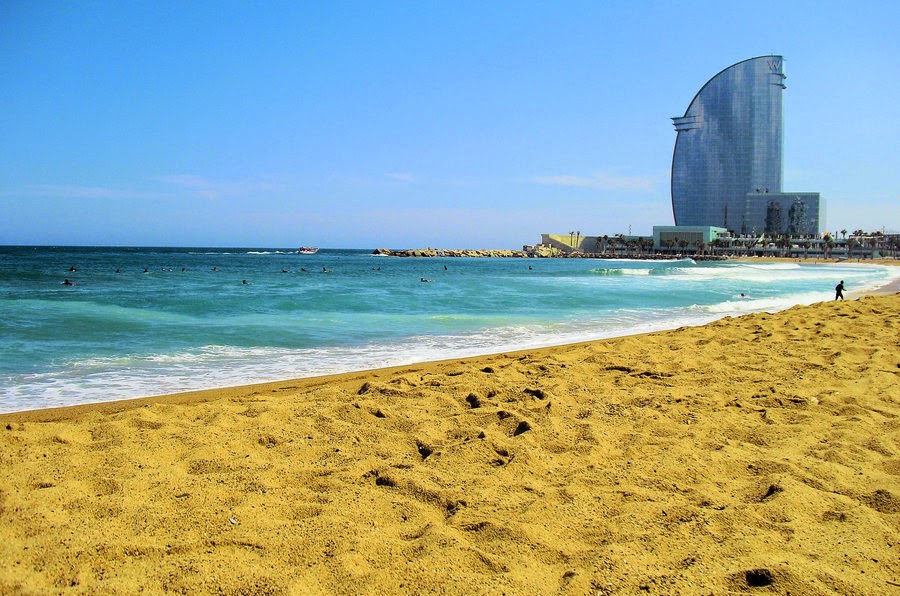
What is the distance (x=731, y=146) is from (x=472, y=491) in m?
126

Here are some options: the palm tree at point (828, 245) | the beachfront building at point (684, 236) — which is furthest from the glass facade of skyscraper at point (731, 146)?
the palm tree at point (828, 245)

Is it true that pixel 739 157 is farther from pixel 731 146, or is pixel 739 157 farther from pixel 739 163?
pixel 731 146

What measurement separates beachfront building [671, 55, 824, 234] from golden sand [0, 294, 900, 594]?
12206cm

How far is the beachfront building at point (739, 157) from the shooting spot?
4355 inches

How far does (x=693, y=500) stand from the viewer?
Answer: 2.78 m

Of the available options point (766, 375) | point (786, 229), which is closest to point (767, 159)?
point (786, 229)

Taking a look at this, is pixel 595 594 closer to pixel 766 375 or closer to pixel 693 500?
pixel 693 500

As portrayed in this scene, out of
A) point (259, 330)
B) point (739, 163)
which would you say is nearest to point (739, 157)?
point (739, 163)

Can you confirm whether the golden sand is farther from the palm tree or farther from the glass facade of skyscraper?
the glass facade of skyscraper

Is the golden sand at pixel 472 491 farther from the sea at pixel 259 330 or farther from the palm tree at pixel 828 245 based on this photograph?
the palm tree at pixel 828 245

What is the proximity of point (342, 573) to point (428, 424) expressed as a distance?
186 cm

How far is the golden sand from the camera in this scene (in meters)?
2.15

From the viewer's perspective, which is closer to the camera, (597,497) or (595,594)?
(595,594)

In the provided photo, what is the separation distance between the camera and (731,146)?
113 metres
